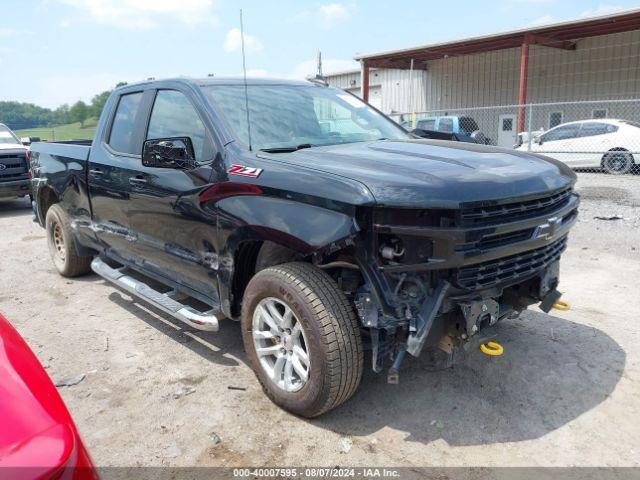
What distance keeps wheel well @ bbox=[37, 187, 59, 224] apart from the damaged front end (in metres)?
4.38

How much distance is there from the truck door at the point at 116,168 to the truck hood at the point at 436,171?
5.61ft

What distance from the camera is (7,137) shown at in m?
11.8

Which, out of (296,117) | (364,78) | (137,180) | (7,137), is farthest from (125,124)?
(364,78)

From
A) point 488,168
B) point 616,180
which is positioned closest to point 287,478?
point 488,168

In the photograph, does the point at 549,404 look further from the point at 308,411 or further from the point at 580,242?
the point at 580,242

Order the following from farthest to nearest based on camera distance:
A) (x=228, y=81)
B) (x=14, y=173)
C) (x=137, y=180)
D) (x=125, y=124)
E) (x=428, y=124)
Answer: (x=428, y=124), (x=14, y=173), (x=125, y=124), (x=137, y=180), (x=228, y=81)

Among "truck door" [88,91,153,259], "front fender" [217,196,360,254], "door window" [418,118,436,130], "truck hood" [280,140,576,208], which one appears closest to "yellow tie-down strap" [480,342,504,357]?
"truck hood" [280,140,576,208]

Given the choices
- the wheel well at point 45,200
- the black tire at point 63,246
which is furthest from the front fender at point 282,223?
the wheel well at point 45,200

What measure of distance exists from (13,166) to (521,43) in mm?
18910

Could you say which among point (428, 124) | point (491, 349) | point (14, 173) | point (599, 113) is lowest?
point (491, 349)

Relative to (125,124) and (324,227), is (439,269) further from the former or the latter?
(125,124)

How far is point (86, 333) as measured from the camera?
438 centimetres

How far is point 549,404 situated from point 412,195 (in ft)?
5.40

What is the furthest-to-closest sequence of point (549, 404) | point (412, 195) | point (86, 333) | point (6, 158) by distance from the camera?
point (6, 158) < point (86, 333) < point (549, 404) < point (412, 195)
